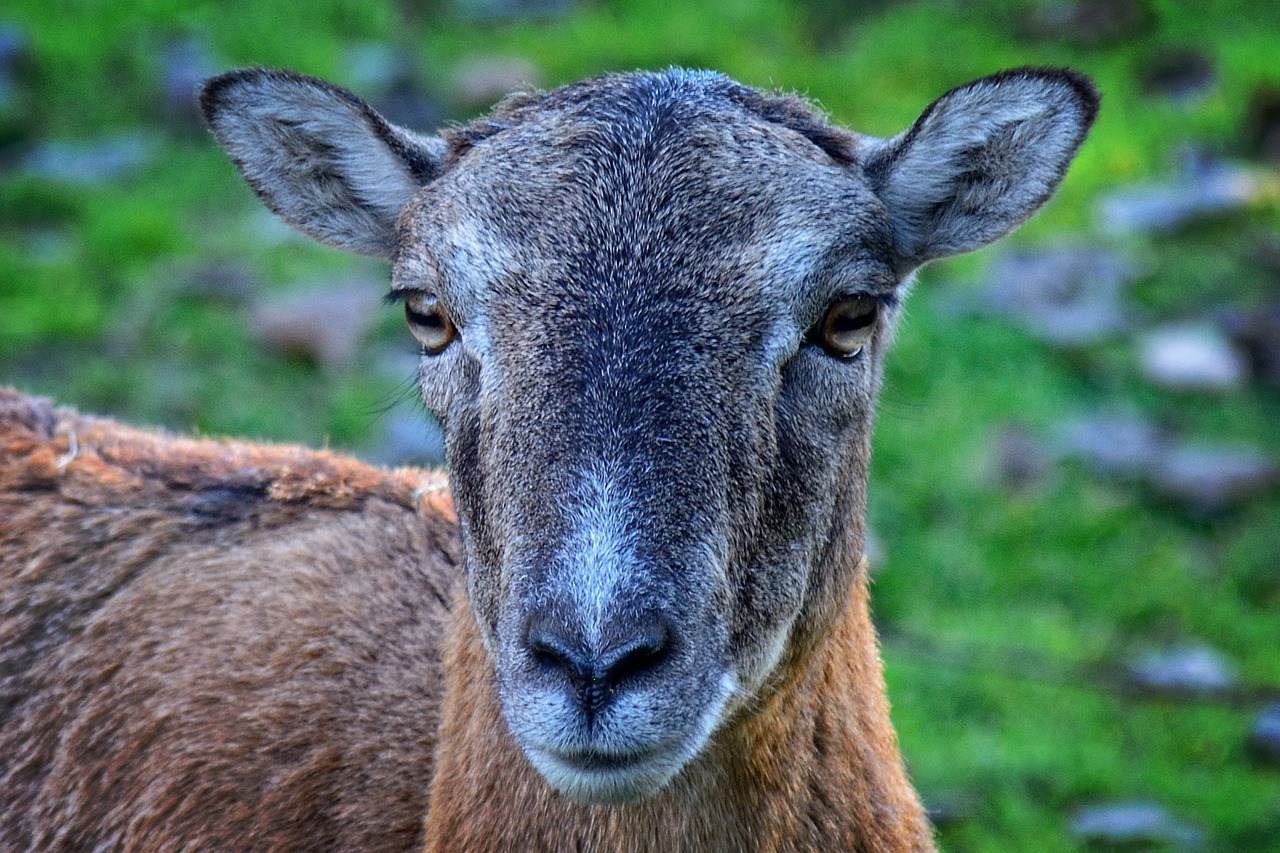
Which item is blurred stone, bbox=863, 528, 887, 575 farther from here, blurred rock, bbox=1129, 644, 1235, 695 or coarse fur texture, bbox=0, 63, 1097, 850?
coarse fur texture, bbox=0, 63, 1097, 850

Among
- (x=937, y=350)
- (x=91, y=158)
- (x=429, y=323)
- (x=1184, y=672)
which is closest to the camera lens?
(x=429, y=323)

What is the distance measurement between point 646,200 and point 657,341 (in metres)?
0.47

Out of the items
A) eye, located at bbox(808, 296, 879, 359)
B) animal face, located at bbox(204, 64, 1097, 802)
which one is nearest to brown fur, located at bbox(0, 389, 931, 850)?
animal face, located at bbox(204, 64, 1097, 802)

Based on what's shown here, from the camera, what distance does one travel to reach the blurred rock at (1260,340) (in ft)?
35.0

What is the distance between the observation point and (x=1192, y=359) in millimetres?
10703

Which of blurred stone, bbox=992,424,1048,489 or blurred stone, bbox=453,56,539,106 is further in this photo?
blurred stone, bbox=453,56,539,106


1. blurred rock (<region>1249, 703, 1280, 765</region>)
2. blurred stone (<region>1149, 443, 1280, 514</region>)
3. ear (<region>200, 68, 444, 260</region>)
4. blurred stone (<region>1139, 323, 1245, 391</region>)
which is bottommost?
blurred rock (<region>1249, 703, 1280, 765</region>)

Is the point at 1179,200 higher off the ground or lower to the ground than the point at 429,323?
higher

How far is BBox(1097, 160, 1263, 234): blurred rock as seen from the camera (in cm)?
1184

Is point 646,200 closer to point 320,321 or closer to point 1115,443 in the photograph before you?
point 1115,443

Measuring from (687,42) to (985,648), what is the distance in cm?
684

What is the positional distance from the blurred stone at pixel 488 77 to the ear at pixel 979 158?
854 cm

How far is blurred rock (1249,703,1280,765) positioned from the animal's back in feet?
15.4

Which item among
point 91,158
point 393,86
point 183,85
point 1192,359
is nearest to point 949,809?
point 1192,359
